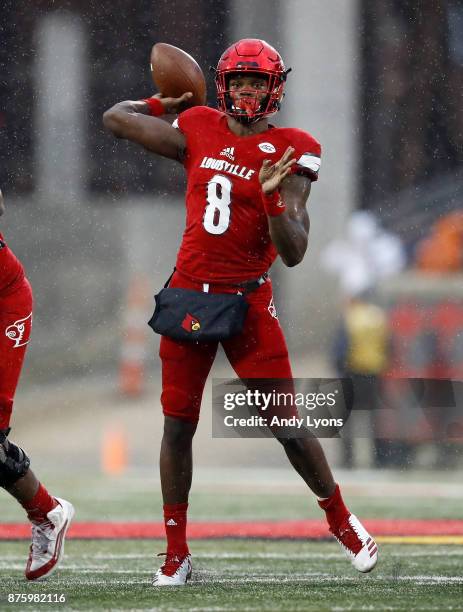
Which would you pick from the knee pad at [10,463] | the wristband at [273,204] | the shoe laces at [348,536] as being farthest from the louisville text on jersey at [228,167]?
the shoe laces at [348,536]

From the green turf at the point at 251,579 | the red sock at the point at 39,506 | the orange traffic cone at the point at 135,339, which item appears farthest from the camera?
the orange traffic cone at the point at 135,339

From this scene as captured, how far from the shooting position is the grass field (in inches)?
145

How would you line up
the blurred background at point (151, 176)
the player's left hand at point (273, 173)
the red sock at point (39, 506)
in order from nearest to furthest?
the player's left hand at point (273, 173) → the red sock at point (39, 506) → the blurred background at point (151, 176)

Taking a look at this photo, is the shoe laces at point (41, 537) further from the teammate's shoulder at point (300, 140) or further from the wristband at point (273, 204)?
the teammate's shoulder at point (300, 140)

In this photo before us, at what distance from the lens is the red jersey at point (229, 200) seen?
4.10 metres

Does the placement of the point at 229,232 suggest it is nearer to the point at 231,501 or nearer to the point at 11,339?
the point at 11,339

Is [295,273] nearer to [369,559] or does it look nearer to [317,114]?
[317,114]

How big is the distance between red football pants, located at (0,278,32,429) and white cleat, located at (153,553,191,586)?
24.4 inches

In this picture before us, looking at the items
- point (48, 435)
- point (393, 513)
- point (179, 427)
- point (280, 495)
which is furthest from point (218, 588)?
point (48, 435)

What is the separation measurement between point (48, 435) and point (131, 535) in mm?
6201

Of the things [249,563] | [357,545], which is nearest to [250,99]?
[357,545]

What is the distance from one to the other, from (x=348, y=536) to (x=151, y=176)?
35.7 feet

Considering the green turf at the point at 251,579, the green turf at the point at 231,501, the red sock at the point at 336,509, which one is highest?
the red sock at the point at 336,509

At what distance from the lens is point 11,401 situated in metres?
4.20
